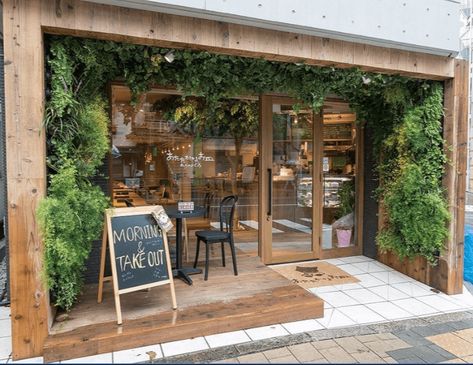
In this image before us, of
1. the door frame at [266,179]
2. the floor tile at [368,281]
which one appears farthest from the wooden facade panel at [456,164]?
the door frame at [266,179]

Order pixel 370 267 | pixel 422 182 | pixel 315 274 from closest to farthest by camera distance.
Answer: pixel 422 182 → pixel 315 274 → pixel 370 267

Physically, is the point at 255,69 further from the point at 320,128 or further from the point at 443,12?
the point at 443,12

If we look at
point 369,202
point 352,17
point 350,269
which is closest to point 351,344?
point 350,269

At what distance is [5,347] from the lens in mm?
2709

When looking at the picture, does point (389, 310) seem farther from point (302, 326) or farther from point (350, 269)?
point (350, 269)

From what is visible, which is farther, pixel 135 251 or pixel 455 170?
pixel 455 170

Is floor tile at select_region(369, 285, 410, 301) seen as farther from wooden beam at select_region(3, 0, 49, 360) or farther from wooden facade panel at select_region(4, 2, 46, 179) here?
wooden facade panel at select_region(4, 2, 46, 179)

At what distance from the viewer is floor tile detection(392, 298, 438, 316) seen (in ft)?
11.5

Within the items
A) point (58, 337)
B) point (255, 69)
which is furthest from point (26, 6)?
point (58, 337)

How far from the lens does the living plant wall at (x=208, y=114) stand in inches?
106

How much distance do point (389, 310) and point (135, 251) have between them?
2541 millimetres

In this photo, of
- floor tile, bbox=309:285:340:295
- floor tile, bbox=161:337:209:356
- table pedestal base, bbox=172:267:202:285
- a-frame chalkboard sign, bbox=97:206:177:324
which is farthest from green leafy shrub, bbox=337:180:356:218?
floor tile, bbox=161:337:209:356

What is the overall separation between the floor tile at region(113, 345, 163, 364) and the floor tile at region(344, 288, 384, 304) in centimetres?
215

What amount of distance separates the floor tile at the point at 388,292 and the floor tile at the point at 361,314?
1.48 feet
